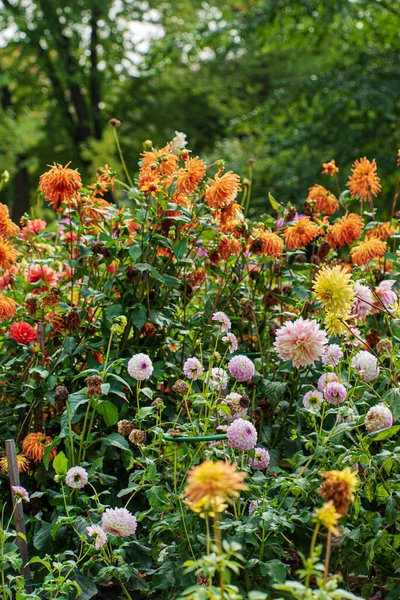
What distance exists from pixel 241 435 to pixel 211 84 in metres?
14.7

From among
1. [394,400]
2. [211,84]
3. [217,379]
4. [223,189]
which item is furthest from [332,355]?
[211,84]

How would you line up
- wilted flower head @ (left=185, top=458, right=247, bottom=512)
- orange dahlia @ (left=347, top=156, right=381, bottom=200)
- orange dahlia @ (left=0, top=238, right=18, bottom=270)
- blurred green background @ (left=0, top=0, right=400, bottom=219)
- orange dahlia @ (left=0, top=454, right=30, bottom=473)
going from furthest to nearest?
1. blurred green background @ (left=0, top=0, right=400, bottom=219)
2. orange dahlia @ (left=347, top=156, right=381, bottom=200)
3. orange dahlia @ (left=0, top=238, right=18, bottom=270)
4. orange dahlia @ (left=0, top=454, right=30, bottom=473)
5. wilted flower head @ (left=185, top=458, right=247, bottom=512)

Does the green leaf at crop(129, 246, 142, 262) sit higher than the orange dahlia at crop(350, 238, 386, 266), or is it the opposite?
the orange dahlia at crop(350, 238, 386, 266)

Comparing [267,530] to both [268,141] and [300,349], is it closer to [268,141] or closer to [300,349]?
[300,349]

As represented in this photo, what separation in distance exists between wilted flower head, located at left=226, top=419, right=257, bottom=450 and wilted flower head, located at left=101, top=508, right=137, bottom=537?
0.28m

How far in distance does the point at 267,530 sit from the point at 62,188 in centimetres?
107

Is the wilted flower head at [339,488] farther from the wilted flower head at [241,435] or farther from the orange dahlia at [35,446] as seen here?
the orange dahlia at [35,446]

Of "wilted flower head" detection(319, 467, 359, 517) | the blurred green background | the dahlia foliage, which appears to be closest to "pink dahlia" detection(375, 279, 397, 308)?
the dahlia foliage

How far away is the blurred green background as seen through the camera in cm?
809

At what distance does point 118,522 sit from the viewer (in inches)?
63.0

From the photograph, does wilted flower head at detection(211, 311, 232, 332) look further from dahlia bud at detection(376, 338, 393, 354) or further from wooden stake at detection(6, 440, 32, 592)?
wooden stake at detection(6, 440, 32, 592)

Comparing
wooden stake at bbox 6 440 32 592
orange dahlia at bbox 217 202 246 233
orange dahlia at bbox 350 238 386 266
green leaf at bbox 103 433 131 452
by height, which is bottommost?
wooden stake at bbox 6 440 32 592

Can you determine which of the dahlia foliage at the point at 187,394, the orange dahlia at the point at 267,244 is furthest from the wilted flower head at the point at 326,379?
the orange dahlia at the point at 267,244

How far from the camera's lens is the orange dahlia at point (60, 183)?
2.03m
